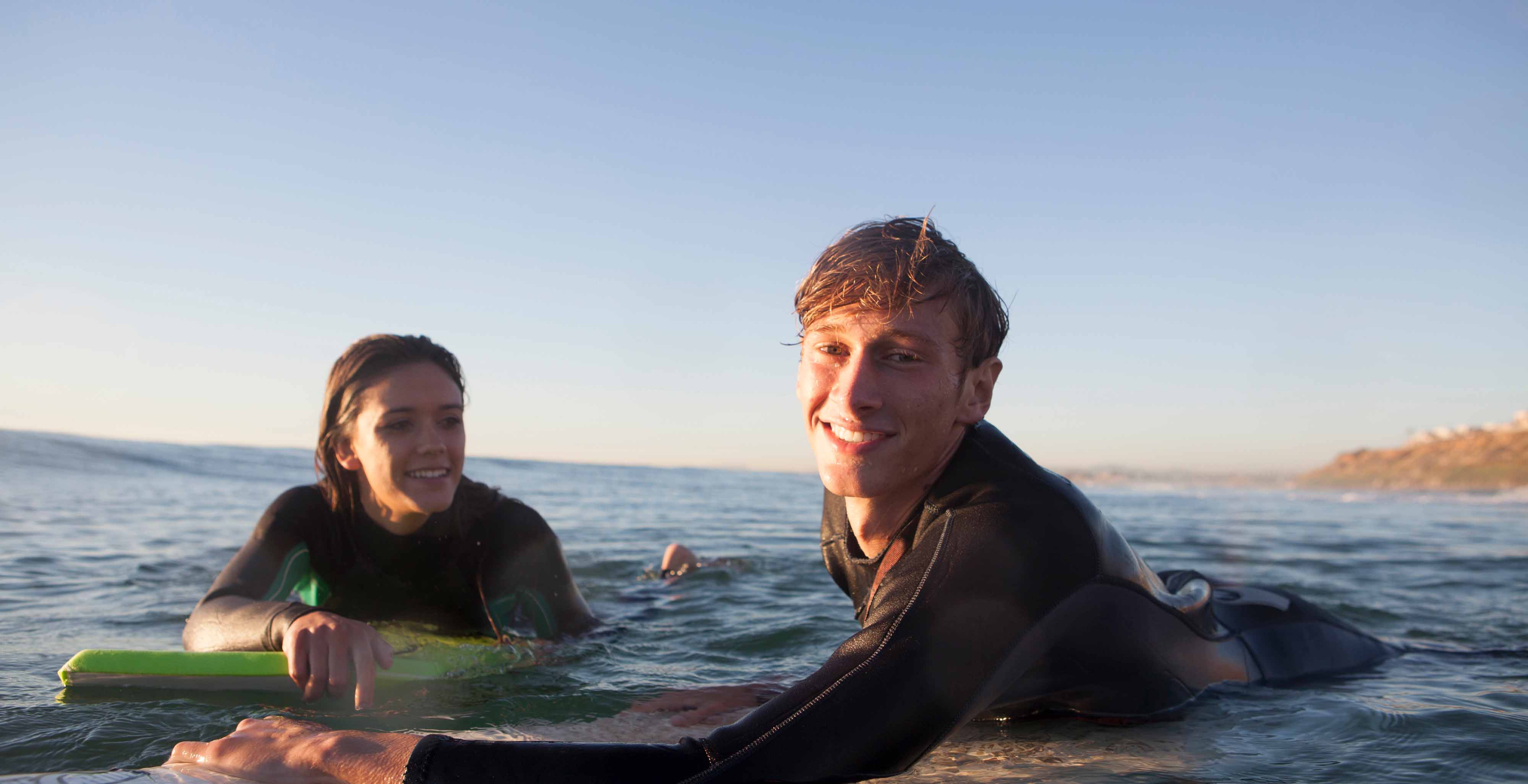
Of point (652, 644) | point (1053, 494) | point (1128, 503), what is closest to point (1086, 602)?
point (1053, 494)

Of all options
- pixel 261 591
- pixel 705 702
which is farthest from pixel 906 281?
pixel 261 591

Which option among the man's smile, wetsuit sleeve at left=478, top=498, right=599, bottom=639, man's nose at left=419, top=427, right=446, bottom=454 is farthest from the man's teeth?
wetsuit sleeve at left=478, top=498, right=599, bottom=639

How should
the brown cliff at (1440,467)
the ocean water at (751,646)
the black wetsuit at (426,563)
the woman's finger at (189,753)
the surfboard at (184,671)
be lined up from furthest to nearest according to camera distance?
1. the brown cliff at (1440,467)
2. the black wetsuit at (426,563)
3. the surfboard at (184,671)
4. the ocean water at (751,646)
5. the woman's finger at (189,753)

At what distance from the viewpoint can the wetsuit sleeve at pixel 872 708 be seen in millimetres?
1846

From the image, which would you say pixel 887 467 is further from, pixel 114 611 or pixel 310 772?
pixel 114 611

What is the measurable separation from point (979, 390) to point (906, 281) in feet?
1.40

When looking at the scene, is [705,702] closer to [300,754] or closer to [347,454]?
[300,754]

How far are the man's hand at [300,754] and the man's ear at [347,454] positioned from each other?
181 cm

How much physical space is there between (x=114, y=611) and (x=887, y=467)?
4911mm

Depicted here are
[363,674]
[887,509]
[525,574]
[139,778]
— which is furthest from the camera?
[525,574]

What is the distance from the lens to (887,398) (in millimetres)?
2332

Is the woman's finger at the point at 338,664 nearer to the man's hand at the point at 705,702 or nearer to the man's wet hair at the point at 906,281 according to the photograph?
the man's hand at the point at 705,702

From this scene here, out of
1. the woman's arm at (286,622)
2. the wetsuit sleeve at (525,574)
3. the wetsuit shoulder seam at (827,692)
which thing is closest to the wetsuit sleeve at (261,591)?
the woman's arm at (286,622)

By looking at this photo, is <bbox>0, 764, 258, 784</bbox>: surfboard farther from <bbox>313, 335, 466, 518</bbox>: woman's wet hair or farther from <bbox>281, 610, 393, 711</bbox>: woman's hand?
<bbox>313, 335, 466, 518</bbox>: woman's wet hair
